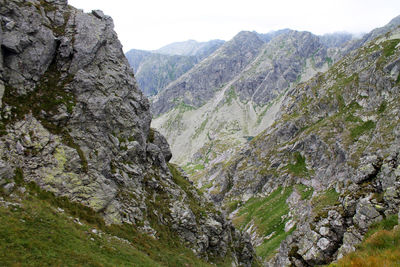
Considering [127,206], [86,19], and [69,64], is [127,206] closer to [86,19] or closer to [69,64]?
[69,64]

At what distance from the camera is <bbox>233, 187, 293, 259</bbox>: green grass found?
69481 millimetres

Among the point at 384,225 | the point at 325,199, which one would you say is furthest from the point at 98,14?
the point at 325,199

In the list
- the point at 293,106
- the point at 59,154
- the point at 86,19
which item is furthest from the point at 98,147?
the point at 293,106

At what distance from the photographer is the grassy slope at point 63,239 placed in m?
16.5

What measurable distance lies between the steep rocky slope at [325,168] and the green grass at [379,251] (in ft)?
4.34

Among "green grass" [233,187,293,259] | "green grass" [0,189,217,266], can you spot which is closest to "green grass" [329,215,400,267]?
"green grass" [0,189,217,266]

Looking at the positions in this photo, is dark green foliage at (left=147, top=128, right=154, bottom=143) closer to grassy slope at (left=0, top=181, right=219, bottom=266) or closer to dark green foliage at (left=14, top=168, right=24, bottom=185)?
grassy slope at (left=0, top=181, right=219, bottom=266)

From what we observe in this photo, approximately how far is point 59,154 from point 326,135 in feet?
338

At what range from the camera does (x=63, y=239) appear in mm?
19562

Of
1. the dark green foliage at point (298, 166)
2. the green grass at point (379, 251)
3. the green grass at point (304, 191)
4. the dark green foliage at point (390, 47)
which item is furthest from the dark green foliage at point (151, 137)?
the dark green foliage at point (390, 47)

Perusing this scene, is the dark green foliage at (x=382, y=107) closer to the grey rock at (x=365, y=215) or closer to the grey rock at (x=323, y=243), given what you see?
the grey rock at (x=365, y=215)

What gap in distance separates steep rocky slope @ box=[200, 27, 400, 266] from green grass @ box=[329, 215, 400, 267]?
1.32 meters

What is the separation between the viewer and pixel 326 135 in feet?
333

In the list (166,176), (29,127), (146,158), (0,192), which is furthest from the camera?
(166,176)
